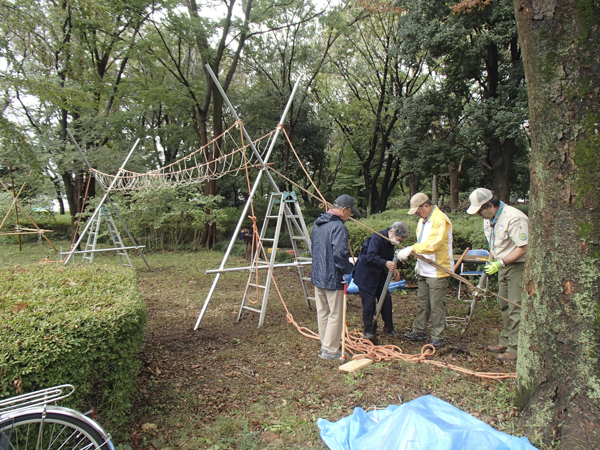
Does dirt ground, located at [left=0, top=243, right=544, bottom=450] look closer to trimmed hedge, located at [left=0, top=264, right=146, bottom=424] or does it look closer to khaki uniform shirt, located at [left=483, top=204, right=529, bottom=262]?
trimmed hedge, located at [left=0, top=264, right=146, bottom=424]

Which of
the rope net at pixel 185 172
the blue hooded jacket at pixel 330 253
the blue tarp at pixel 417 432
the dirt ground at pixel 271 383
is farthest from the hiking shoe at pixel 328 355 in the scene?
the rope net at pixel 185 172

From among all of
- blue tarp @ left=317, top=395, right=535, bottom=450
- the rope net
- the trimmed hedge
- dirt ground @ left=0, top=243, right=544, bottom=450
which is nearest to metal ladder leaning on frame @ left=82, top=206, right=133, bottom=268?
the rope net

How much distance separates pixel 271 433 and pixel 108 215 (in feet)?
25.4

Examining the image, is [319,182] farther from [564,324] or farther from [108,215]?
[564,324]

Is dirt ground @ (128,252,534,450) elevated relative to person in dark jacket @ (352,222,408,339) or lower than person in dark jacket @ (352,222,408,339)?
lower

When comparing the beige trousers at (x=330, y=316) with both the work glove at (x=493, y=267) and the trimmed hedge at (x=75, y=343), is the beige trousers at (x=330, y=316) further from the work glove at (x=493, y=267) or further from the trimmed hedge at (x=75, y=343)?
the trimmed hedge at (x=75, y=343)

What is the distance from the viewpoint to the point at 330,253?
13.2ft

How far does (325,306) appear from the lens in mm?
4207

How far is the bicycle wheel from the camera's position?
1.86 metres

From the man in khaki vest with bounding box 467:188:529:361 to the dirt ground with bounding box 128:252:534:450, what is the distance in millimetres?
394

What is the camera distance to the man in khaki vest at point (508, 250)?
3.87m

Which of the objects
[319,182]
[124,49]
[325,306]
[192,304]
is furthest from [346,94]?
[325,306]

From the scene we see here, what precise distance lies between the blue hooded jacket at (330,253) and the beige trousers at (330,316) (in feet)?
0.36

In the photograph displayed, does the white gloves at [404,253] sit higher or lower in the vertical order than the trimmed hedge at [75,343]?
higher
